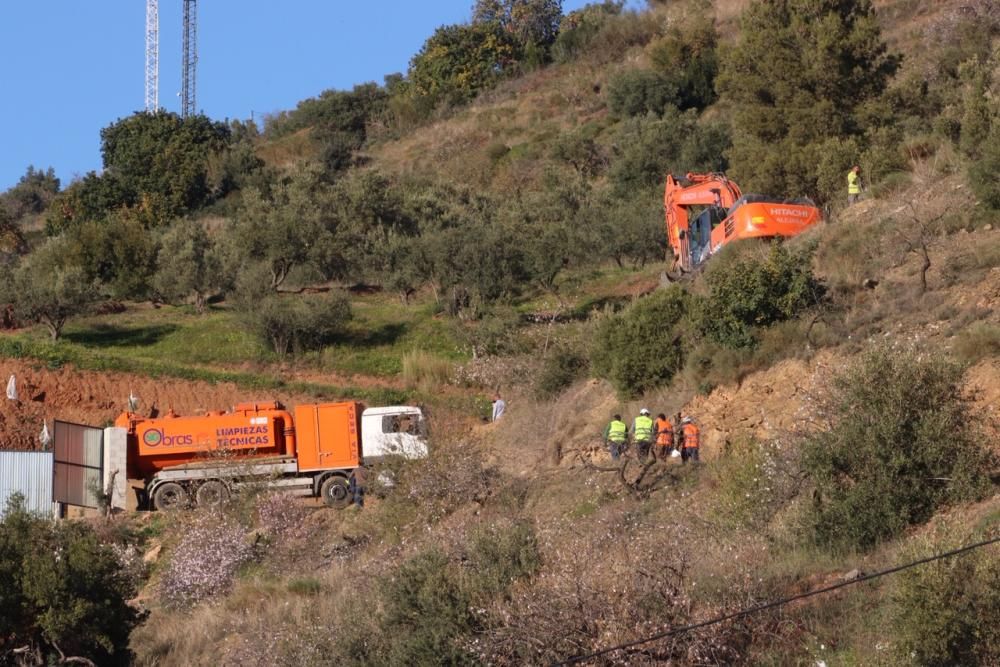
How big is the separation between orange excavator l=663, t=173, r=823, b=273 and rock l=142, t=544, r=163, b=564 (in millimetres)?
13664

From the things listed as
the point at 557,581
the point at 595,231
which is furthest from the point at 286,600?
the point at 595,231

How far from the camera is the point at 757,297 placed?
26.1 metres

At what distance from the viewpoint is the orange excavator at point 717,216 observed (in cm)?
3094

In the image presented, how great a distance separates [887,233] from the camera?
2800 cm

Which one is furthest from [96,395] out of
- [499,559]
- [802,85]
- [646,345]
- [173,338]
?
Result: [499,559]

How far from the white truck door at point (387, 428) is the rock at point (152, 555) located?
16.5ft

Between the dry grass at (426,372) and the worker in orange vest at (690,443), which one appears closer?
the worker in orange vest at (690,443)

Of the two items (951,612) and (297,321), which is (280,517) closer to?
(297,321)

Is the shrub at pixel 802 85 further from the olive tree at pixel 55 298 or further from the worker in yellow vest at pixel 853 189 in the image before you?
the olive tree at pixel 55 298

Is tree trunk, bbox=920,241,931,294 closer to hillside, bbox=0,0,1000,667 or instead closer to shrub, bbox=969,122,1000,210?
hillside, bbox=0,0,1000,667

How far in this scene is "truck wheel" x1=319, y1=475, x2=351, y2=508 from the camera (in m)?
32.5

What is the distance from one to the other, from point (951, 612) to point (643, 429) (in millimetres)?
11635

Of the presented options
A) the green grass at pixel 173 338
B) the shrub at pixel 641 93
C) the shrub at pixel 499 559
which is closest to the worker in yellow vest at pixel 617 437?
the shrub at pixel 499 559

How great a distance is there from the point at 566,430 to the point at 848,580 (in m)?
13.3
